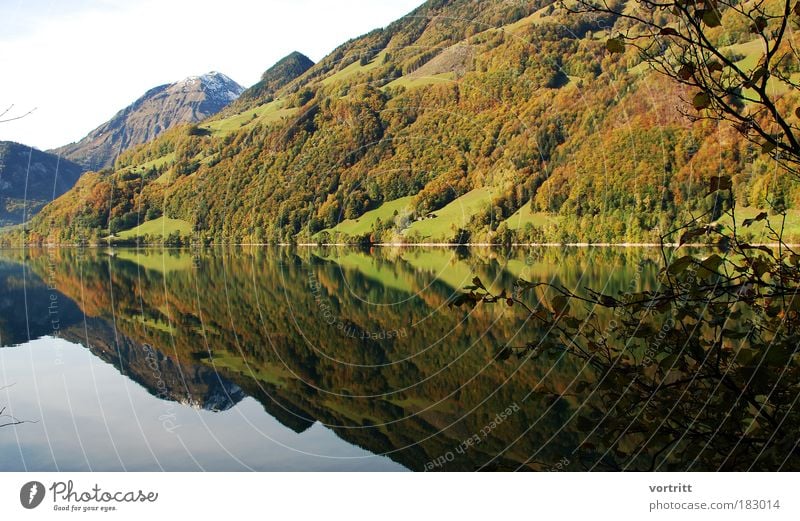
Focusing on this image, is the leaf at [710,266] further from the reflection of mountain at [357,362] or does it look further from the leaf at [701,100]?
the reflection of mountain at [357,362]

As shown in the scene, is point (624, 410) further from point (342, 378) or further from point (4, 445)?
point (342, 378)

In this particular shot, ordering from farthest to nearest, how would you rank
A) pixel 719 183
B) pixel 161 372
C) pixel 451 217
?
pixel 451 217, pixel 161 372, pixel 719 183

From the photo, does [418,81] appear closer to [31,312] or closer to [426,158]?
[426,158]

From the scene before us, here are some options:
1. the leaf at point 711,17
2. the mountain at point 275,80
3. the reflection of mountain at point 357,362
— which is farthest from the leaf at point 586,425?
the mountain at point 275,80

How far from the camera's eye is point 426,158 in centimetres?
11831

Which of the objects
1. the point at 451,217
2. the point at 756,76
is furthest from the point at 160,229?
the point at 756,76

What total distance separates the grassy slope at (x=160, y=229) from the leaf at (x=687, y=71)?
95014mm

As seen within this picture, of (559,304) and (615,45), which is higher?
(615,45)

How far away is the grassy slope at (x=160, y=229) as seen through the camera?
96.7 metres

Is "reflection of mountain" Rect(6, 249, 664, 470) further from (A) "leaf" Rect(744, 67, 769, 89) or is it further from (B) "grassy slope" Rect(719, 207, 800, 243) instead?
(A) "leaf" Rect(744, 67, 769, 89)

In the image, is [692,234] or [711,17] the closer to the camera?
[711,17]

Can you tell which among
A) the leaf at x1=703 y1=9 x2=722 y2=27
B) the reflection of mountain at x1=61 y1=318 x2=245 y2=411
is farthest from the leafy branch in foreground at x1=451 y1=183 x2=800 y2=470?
the reflection of mountain at x1=61 y1=318 x2=245 y2=411

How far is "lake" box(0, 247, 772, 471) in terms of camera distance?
33.3 feet

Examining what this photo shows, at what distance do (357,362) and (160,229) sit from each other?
88.7m
